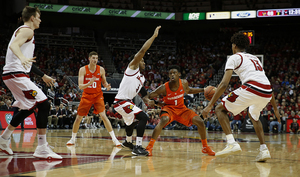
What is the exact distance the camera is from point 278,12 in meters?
22.1

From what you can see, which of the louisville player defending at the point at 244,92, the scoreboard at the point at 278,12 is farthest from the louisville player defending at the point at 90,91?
the scoreboard at the point at 278,12

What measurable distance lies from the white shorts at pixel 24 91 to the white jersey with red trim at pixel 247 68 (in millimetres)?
2693

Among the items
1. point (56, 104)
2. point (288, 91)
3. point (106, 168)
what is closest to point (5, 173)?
point (106, 168)

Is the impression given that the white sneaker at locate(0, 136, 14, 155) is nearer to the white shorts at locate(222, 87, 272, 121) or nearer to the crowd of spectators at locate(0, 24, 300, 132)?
the white shorts at locate(222, 87, 272, 121)

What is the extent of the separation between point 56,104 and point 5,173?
44.2 feet

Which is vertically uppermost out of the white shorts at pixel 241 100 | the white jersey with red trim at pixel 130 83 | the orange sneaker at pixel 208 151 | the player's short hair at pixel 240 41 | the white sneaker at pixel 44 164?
the player's short hair at pixel 240 41

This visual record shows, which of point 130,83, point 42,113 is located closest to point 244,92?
point 130,83

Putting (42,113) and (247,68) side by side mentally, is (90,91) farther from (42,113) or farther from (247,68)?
(247,68)

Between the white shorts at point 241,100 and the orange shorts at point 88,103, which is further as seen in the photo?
the orange shorts at point 88,103

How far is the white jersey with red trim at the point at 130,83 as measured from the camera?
18.4ft

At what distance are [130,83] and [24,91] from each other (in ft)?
6.47

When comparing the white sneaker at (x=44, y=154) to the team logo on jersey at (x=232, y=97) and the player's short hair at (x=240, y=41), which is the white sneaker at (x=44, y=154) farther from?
the player's short hair at (x=240, y=41)

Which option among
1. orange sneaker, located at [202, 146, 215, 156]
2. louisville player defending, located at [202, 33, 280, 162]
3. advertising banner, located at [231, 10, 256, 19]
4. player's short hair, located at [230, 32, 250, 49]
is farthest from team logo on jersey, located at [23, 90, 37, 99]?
advertising banner, located at [231, 10, 256, 19]

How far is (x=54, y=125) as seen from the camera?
47.8ft
